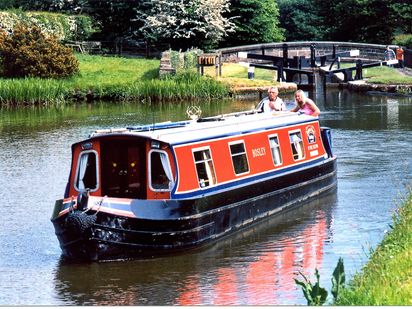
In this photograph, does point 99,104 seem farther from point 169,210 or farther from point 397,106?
point 169,210

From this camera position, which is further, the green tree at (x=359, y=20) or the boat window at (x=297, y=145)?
the green tree at (x=359, y=20)

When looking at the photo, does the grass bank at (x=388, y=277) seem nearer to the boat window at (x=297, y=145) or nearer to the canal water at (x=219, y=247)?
the canal water at (x=219, y=247)

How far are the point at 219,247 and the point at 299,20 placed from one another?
56245mm

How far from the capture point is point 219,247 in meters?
19.2

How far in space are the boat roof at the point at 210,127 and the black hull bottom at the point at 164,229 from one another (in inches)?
45.7

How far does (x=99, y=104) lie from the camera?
49.1 metres

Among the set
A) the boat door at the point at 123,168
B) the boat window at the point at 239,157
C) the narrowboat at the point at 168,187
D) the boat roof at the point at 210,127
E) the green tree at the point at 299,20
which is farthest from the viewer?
the green tree at the point at 299,20

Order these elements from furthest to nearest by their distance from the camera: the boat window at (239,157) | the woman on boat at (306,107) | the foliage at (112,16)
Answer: the foliage at (112,16) → the woman on boat at (306,107) → the boat window at (239,157)

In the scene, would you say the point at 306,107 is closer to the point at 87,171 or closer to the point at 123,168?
the point at 123,168

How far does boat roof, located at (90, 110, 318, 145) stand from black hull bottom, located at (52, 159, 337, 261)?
116cm

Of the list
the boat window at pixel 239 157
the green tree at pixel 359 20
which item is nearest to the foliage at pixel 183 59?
the green tree at pixel 359 20

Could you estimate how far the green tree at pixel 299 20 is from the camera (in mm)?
72125

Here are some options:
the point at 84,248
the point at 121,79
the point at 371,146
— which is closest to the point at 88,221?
the point at 84,248

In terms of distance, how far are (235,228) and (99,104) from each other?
2950 cm
